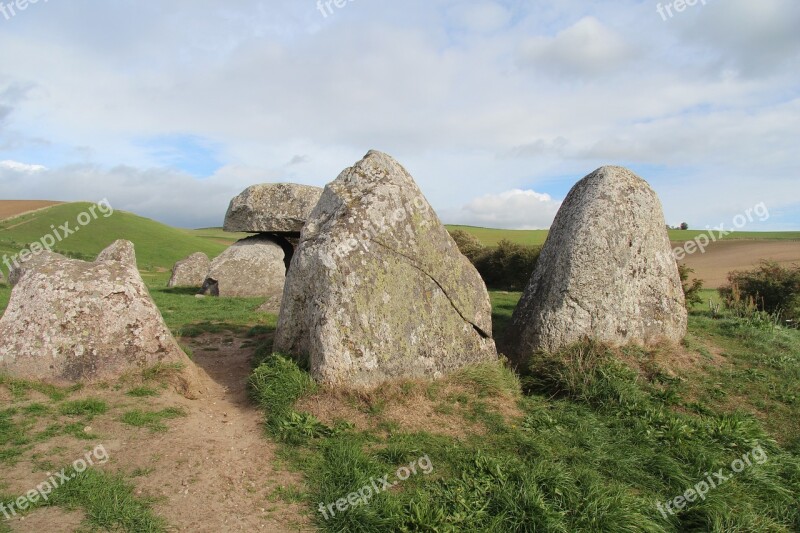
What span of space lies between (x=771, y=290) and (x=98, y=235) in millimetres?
48740

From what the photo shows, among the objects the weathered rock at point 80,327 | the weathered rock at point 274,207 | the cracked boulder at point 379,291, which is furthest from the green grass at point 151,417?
the weathered rock at point 274,207

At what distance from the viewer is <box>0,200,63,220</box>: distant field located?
48469 mm

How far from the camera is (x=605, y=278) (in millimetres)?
8828

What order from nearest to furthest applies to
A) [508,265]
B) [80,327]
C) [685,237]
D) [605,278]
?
[80,327]
[605,278]
[508,265]
[685,237]

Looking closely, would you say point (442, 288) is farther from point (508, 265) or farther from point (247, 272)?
point (508, 265)

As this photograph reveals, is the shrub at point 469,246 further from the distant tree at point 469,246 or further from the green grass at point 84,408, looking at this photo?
the green grass at point 84,408

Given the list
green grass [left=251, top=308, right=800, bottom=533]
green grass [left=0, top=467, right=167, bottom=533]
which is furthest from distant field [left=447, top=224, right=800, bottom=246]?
green grass [left=0, top=467, right=167, bottom=533]

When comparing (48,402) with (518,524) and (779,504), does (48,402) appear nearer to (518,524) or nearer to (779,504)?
(518,524)

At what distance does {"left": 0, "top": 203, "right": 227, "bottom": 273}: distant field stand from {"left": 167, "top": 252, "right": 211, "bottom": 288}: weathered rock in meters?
13.9

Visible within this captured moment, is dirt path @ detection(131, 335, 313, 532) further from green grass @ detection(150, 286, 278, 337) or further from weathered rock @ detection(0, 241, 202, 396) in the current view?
green grass @ detection(150, 286, 278, 337)

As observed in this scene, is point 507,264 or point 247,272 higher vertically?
point 507,264

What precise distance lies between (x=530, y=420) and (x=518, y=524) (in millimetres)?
2237

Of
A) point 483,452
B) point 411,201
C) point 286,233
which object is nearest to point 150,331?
point 411,201

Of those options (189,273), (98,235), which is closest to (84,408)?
(189,273)
